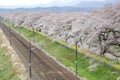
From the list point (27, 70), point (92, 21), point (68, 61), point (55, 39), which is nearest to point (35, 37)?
point (55, 39)

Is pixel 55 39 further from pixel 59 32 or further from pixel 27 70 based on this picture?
pixel 27 70

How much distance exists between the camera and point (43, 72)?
42469 millimetres

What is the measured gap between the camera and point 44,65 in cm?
4769

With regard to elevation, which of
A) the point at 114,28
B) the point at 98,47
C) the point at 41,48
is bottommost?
the point at 41,48

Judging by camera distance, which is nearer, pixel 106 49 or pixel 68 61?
pixel 106 49

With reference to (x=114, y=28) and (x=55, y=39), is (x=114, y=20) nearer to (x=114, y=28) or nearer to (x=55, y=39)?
(x=114, y=28)

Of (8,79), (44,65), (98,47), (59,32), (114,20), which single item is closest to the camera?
(114,20)

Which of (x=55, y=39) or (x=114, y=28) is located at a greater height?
(x=114, y=28)

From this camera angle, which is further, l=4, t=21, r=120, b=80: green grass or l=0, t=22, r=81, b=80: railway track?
l=0, t=22, r=81, b=80: railway track

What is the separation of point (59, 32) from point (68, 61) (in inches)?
678

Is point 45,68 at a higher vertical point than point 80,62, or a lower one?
lower

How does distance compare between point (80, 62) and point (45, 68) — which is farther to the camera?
point (80, 62)

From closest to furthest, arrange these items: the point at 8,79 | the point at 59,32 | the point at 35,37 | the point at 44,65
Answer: the point at 8,79 < the point at 44,65 < the point at 59,32 < the point at 35,37

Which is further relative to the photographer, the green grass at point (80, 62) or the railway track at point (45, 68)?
the railway track at point (45, 68)
